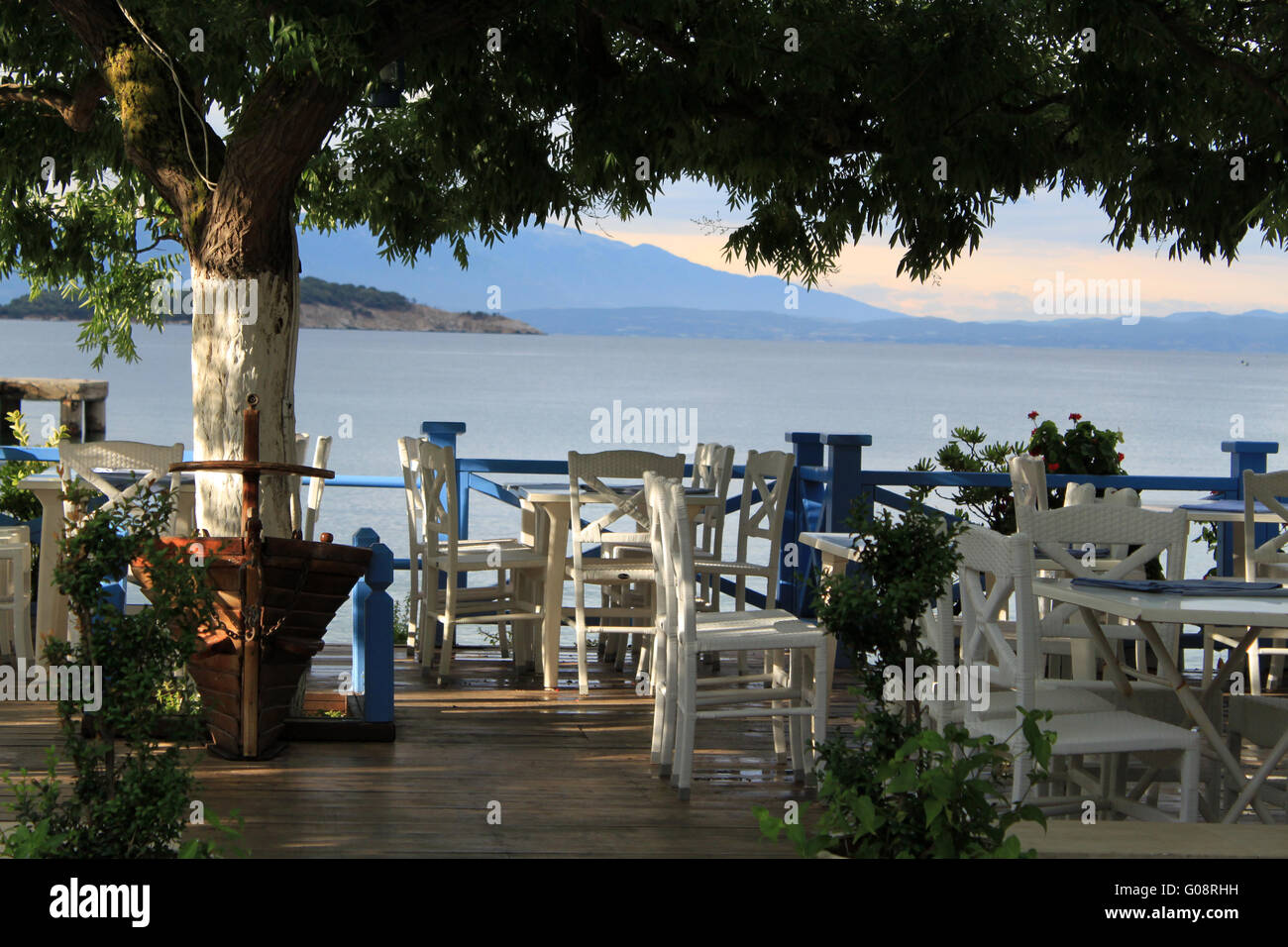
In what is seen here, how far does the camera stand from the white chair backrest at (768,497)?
6.62 m

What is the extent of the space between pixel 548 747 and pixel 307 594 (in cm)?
112

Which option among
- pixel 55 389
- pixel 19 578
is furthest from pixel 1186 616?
pixel 55 389

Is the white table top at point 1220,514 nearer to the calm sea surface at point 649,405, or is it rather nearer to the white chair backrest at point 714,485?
the white chair backrest at point 714,485

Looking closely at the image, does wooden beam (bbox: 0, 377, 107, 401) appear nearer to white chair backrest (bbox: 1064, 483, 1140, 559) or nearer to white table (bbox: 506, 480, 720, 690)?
white table (bbox: 506, 480, 720, 690)

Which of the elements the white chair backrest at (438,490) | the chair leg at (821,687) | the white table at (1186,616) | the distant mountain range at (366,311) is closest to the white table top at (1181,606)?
the white table at (1186,616)

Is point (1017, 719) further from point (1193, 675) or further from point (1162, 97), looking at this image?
point (1193, 675)

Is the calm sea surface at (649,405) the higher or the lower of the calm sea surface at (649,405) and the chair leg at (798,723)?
the higher

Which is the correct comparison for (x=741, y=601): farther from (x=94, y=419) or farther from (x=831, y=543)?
(x=94, y=419)

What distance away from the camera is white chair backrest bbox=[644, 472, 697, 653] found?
4.61 metres

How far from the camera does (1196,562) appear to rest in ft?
79.0

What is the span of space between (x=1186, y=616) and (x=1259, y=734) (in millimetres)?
809

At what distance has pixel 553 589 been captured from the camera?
6.62 metres

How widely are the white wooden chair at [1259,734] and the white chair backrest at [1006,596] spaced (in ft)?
2.33
